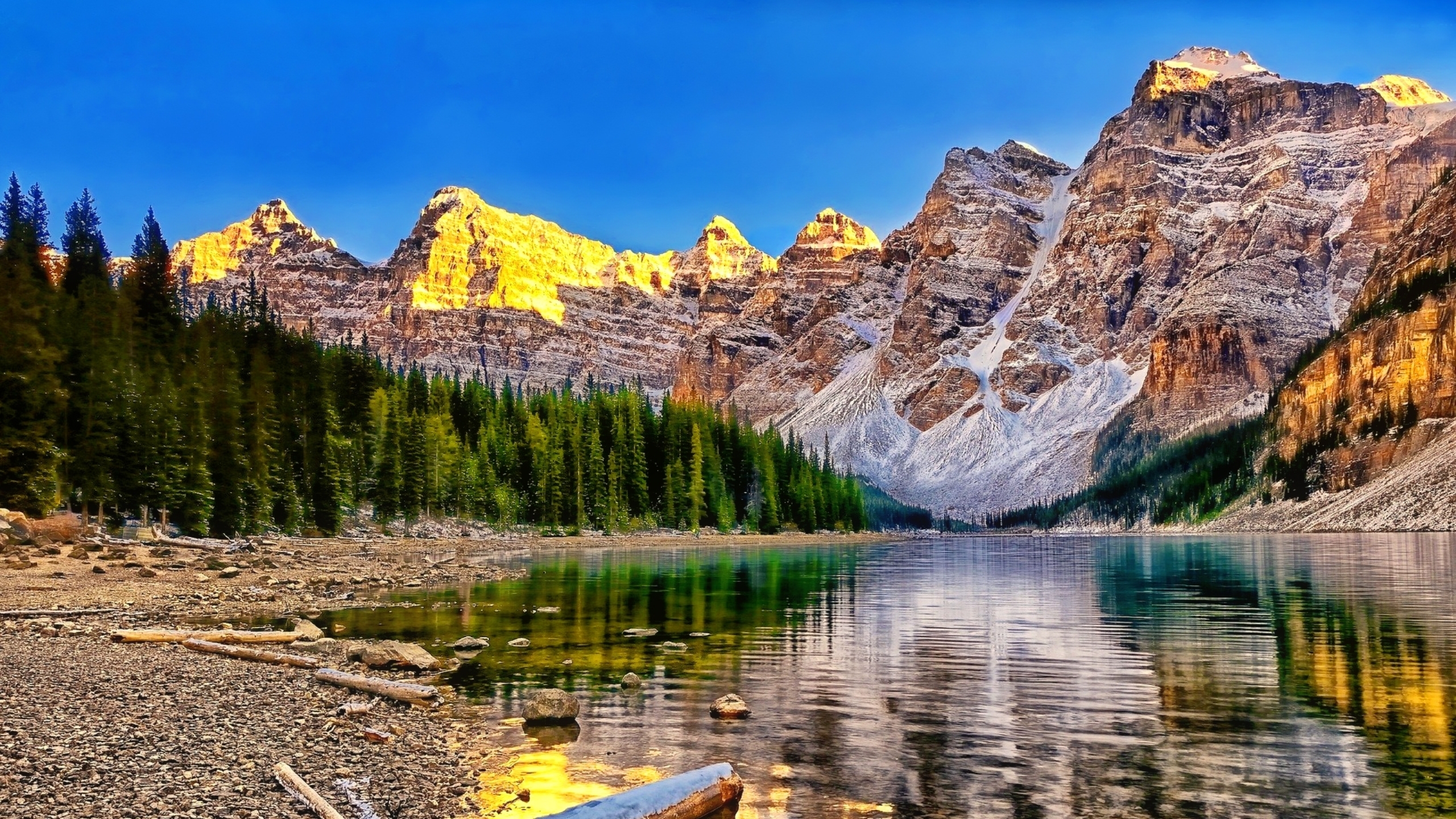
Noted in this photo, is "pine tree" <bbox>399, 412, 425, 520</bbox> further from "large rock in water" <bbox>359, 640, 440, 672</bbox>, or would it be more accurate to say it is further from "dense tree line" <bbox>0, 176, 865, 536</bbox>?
"large rock in water" <bbox>359, 640, 440, 672</bbox>

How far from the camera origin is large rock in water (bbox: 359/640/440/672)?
24.4 metres

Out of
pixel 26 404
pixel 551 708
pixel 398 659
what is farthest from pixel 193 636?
pixel 26 404

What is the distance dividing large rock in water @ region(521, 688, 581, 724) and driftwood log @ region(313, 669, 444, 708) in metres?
2.27

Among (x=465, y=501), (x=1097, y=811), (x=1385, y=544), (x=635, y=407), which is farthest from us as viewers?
(x=635, y=407)

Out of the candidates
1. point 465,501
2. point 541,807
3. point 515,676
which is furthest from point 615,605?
point 465,501

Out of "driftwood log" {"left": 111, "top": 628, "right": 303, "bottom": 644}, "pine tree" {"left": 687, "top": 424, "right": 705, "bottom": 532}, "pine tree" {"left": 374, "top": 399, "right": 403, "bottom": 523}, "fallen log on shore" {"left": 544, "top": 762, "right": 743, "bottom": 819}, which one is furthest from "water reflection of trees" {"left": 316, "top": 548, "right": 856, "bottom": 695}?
"pine tree" {"left": 687, "top": 424, "right": 705, "bottom": 532}

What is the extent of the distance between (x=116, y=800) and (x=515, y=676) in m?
12.7

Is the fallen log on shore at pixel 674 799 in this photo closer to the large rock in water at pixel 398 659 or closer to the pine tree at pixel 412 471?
the large rock in water at pixel 398 659

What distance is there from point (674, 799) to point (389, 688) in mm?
10687

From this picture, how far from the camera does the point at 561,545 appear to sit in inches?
4380

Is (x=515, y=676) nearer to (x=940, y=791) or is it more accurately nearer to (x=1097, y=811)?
(x=940, y=791)

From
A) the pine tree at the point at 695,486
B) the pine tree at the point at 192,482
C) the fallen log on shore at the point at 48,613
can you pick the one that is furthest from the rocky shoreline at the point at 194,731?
the pine tree at the point at 695,486

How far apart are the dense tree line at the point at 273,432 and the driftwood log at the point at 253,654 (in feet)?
128

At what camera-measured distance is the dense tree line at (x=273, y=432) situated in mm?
62438
